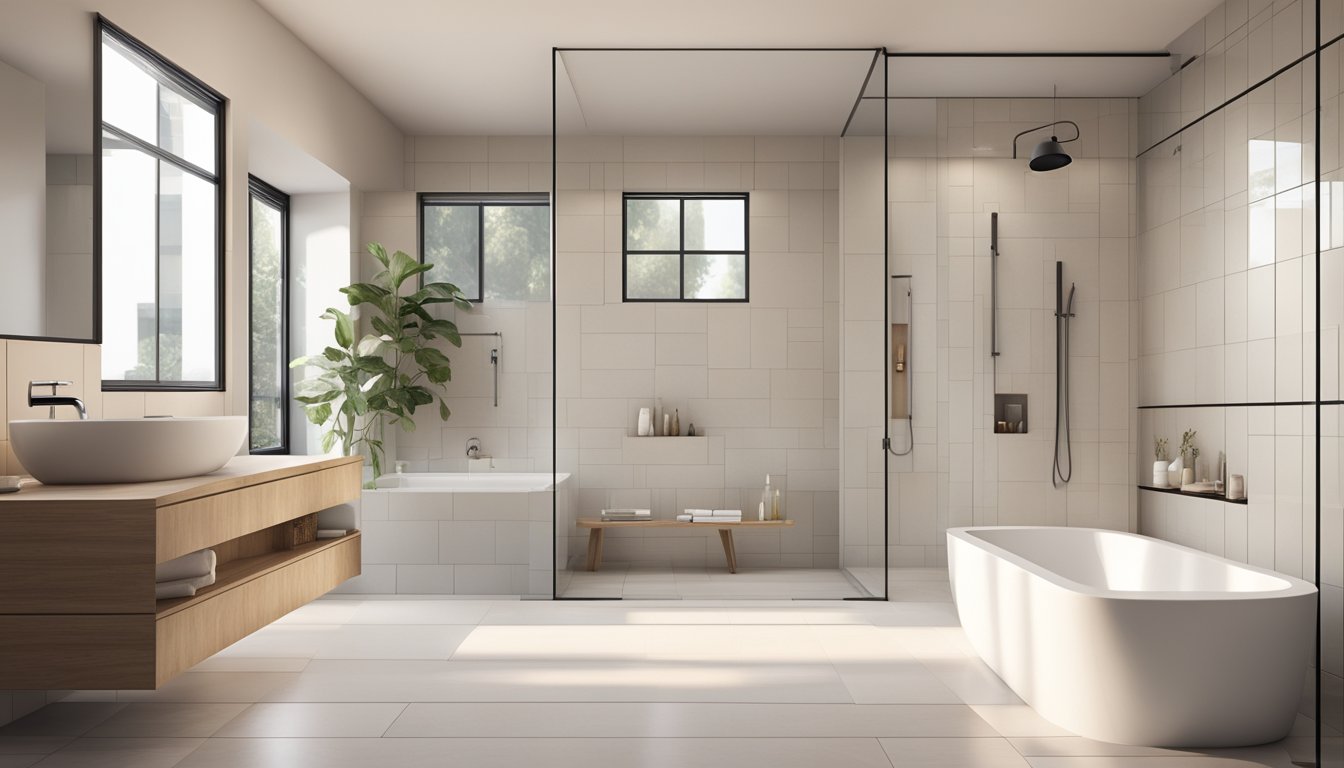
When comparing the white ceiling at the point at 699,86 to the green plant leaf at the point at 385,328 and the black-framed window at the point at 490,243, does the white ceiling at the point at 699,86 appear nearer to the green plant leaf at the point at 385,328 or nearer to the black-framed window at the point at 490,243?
the black-framed window at the point at 490,243

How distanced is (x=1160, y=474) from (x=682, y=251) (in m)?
2.80

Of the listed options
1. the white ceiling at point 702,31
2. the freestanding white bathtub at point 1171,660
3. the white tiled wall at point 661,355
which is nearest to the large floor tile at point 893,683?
the freestanding white bathtub at point 1171,660

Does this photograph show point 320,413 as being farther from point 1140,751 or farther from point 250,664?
point 1140,751

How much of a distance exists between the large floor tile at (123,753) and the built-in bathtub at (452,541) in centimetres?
232

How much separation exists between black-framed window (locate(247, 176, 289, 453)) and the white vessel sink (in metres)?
2.84

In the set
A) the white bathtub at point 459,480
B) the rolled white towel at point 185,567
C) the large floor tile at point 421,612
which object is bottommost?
the large floor tile at point 421,612

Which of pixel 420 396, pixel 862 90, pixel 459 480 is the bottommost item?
pixel 459 480

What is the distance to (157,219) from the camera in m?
3.88

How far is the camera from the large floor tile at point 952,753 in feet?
9.14

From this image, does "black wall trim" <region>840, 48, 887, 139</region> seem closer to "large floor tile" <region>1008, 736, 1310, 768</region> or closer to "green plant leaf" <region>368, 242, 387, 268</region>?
"green plant leaf" <region>368, 242, 387, 268</region>

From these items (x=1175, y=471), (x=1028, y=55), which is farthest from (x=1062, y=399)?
(x=1028, y=55)

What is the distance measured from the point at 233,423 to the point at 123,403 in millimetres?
748

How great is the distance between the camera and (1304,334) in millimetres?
3428

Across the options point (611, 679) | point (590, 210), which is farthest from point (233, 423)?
point (590, 210)
